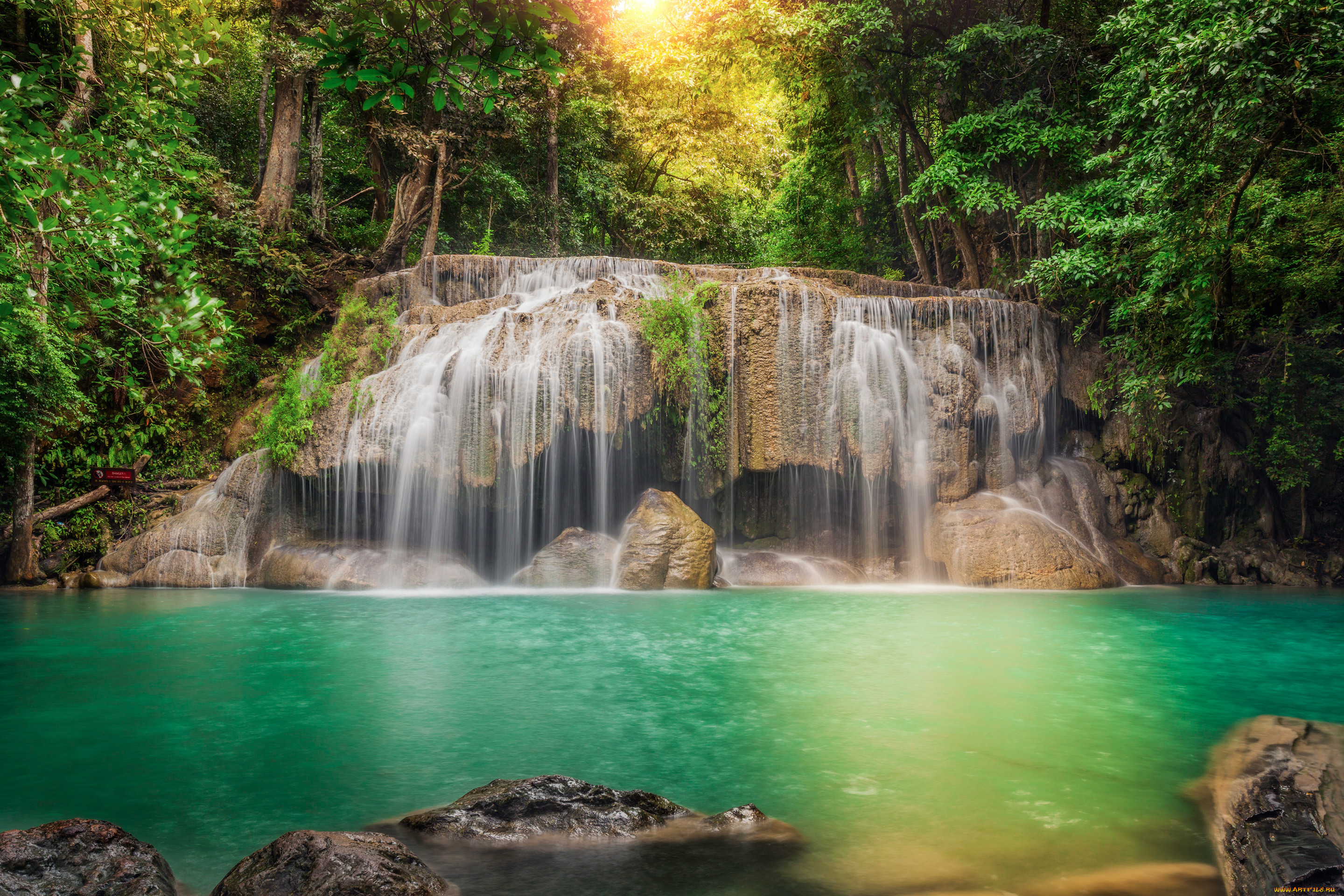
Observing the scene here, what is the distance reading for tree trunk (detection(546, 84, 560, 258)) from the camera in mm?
21672

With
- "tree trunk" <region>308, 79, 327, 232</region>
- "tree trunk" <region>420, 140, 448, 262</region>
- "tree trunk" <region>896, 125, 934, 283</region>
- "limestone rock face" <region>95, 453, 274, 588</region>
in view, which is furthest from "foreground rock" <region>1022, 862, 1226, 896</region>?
"tree trunk" <region>308, 79, 327, 232</region>

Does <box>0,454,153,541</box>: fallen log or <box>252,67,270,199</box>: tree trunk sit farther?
<box>252,67,270,199</box>: tree trunk

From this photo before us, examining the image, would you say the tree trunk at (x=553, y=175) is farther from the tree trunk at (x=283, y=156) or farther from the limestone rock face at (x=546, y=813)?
the limestone rock face at (x=546, y=813)

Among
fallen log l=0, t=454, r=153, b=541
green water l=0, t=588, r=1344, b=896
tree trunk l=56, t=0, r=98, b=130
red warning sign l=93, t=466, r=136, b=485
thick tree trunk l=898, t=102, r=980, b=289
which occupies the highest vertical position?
thick tree trunk l=898, t=102, r=980, b=289

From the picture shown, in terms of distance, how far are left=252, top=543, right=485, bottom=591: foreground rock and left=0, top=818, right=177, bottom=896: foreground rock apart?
9312 mm

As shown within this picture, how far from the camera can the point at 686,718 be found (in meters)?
5.11

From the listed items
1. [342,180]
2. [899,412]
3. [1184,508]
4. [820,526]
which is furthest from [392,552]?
[342,180]

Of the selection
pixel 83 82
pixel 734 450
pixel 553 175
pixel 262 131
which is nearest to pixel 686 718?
pixel 83 82

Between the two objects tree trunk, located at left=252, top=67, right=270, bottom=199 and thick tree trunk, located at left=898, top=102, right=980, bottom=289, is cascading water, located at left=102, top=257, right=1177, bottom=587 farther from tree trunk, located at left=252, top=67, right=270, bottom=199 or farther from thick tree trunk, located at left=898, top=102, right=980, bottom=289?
tree trunk, located at left=252, top=67, right=270, bottom=199

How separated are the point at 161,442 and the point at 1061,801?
15664mm

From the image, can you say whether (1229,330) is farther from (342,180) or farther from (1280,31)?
(342,180)

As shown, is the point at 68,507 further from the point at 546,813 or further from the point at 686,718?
the point at 546,813

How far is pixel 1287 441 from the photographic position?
43.5 feet

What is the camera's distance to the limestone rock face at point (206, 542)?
11695mm
